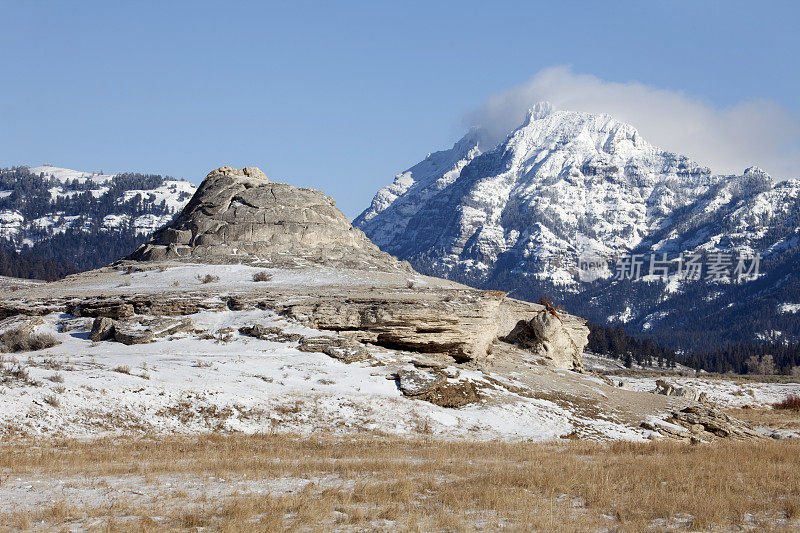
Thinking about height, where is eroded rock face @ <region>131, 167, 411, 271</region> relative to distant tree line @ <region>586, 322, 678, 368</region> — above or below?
above

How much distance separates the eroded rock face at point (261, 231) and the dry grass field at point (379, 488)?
104 ft

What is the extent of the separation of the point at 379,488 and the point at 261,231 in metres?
42.6

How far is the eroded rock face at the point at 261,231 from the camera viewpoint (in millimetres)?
54844

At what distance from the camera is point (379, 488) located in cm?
1631

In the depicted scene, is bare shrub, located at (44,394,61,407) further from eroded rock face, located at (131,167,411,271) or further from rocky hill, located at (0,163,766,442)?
eroded rock face, located at (131,167,411,271)

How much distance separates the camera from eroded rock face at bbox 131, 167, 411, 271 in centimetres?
5484

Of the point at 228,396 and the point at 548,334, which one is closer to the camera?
the point at 228,396

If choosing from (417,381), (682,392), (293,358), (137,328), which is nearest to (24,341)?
(137,328)

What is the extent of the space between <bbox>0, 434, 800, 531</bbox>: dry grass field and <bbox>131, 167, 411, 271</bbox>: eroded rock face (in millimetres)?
31848

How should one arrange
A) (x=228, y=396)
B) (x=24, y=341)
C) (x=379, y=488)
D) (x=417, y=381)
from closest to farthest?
(x=379, y=488), (x=228, y=396), (x=417, y=381), (x=24, y=341)

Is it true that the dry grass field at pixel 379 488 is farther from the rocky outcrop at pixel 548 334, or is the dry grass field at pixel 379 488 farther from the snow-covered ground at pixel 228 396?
the rocky outcrop at pixel 548 334

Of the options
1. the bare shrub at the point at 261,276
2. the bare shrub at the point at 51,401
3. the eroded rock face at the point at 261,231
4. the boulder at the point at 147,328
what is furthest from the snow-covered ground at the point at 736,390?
the bare shrub at the point at 51,401

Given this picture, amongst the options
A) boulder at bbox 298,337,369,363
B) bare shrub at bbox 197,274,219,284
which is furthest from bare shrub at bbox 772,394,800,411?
bare shrub at bbox 197,274,219,284

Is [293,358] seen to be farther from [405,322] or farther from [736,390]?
[736,390]
